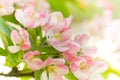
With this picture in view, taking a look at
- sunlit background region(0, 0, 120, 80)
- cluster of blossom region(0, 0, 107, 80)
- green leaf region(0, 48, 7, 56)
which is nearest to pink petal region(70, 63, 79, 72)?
cluster of blossom region(0, 0, 107, 80)

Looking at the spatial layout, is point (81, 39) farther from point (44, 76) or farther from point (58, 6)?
point (58, 6)

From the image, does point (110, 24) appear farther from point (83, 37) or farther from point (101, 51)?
point (83, 37)

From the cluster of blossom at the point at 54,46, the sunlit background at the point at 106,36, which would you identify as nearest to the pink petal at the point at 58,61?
the cluster of blossom at the point at 54,46

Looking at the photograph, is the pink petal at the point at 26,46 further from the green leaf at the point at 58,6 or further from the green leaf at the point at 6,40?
the green leaf at the point at 58,6

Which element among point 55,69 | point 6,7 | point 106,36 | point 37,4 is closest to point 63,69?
point 55,69

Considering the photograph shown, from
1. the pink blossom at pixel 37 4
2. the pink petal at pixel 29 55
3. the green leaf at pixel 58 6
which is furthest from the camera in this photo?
the green leaf at pixel 58 6

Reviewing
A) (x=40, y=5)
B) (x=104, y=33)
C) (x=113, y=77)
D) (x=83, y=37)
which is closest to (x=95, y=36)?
(x=104, y=33)
